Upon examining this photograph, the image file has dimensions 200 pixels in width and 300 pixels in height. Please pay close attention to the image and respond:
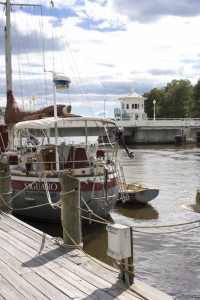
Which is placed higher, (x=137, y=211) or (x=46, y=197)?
(x=46, y=197)

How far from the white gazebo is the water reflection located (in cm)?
7551

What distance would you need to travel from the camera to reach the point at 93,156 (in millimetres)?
16453

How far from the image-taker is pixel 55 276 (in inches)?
280

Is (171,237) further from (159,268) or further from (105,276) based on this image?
(105,276)

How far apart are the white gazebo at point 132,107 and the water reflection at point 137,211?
75.5 metres

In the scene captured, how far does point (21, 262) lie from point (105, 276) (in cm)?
178

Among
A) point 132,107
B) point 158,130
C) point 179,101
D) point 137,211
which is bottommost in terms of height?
point 137,211

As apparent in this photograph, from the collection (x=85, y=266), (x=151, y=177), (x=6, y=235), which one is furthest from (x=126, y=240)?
(x=151, y=177)

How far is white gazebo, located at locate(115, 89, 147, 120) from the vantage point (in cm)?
9488

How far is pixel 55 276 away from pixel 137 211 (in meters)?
12.4

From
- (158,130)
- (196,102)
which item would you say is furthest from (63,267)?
(196,102)

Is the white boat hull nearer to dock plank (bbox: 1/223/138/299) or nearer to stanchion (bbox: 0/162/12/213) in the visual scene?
stanchion (bbox: 0/162/12/213)

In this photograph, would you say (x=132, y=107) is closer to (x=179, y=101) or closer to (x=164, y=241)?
(x=179, y=101)

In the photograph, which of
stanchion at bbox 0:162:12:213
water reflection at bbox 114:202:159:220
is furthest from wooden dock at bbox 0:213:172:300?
water reflection at bbox 114:202:159:220
